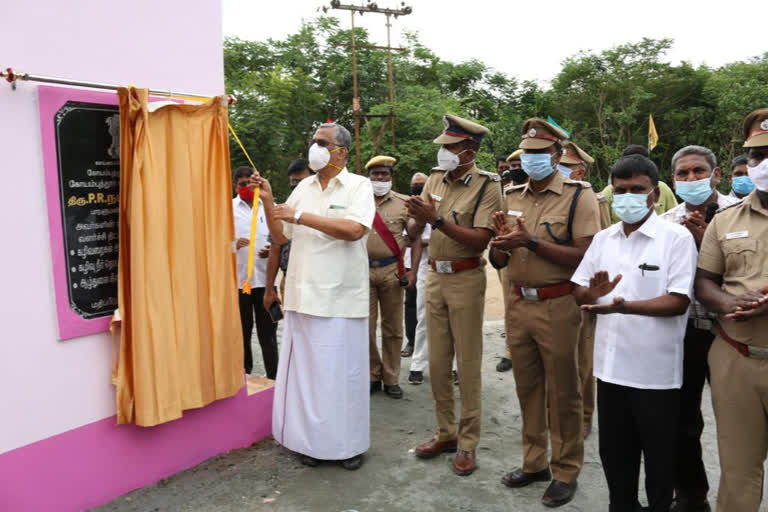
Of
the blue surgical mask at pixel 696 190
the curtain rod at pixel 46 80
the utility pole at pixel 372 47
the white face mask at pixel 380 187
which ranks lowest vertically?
the blue surgical mask at pixel 696 190

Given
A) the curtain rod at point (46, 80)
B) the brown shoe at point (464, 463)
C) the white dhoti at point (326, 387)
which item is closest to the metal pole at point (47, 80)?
the curtain rod at point (46, 80)

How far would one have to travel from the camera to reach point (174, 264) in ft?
12.5

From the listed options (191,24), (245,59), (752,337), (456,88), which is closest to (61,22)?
(191,24)

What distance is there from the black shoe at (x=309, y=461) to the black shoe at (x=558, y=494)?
61.4 inches

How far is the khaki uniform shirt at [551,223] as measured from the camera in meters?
3.57

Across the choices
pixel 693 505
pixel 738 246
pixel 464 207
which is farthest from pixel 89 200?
pixel 693 505

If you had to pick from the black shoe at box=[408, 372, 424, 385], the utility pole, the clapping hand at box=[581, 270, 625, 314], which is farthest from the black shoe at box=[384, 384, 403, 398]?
the utility pole

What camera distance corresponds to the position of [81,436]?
3480 millimetres

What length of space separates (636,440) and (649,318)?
0.68 m

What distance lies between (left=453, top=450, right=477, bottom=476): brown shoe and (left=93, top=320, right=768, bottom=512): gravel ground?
0.20ft

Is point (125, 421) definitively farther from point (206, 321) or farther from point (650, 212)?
point (650, 212)

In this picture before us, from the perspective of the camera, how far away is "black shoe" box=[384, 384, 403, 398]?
18.5 ft

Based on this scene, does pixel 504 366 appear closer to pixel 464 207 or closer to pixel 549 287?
pixel 464 207

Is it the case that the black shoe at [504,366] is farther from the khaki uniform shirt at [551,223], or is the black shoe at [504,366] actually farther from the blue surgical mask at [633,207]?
the blue surgical mask at [633,207]
